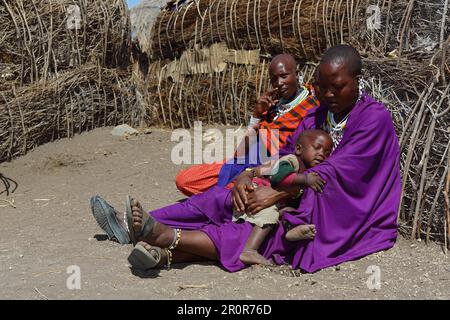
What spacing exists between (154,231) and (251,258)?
0.58 m

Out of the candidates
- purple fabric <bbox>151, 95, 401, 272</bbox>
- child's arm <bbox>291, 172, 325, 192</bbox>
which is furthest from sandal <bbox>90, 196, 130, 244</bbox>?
child's arm <bbox>291, 172, 325, 192</bbox>

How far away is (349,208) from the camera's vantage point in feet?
11.2

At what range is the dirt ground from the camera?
122 inches

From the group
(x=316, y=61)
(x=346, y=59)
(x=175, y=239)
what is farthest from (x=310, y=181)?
(x=316, y=61)

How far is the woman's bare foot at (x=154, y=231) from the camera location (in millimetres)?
3236

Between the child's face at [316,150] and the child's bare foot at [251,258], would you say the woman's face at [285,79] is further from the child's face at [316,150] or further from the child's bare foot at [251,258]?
the child's bare foot at [251,258]

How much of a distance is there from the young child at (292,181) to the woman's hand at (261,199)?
0.10ft

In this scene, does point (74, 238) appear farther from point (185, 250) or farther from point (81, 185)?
point (81, 185)

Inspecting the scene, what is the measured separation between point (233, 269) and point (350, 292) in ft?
2.32

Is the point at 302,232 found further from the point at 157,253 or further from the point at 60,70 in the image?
the point at 60,70

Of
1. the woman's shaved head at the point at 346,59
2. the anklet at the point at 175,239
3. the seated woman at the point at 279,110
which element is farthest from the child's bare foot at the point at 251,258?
the woman's shaved head at the point at 346,59

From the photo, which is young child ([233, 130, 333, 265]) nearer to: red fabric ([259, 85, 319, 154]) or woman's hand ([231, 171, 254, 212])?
woman's hand ([231, 171, 254, 212])

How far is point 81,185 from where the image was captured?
5.90 metres

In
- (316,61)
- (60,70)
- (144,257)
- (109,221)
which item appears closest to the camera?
(144,257)
